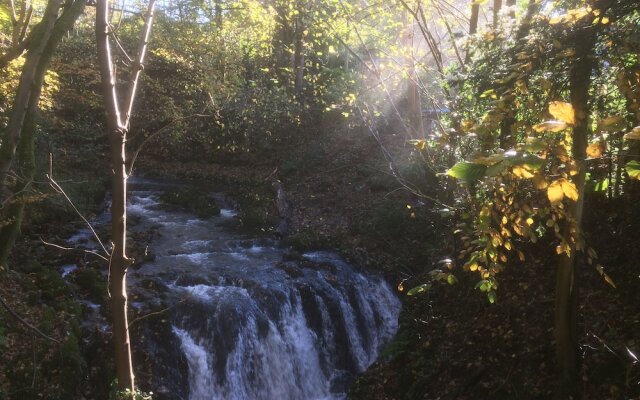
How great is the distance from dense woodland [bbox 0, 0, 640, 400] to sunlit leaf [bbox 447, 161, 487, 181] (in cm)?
1

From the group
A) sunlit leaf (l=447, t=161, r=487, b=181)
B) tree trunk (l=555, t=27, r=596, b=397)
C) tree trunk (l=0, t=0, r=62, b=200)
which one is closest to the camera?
sunlit leaf (l=447, t=161, r=487, b=181)

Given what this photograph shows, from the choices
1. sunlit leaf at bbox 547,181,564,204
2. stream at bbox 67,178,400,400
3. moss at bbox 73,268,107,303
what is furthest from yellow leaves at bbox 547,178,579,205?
moss at bbox 73,268,107,303

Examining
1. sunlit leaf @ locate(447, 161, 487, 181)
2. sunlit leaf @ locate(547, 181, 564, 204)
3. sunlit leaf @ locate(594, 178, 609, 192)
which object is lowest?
sunlit leaf @ locate(594, 178, 609, 192)

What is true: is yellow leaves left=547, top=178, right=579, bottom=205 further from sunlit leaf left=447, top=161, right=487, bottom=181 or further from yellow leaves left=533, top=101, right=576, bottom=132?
sunlit leaf left=447, top=161, right=487, bottom=181

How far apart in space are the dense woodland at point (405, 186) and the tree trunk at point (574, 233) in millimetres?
19

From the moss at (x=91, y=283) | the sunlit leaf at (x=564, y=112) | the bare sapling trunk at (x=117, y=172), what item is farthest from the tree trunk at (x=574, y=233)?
the moss at (x=91, y=283)

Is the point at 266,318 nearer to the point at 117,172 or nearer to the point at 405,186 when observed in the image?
the point at 405,186

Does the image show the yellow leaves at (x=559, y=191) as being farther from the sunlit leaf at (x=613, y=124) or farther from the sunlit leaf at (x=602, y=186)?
the sunlit leaf at (x=602, y=186)

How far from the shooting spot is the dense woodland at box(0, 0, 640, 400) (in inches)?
124

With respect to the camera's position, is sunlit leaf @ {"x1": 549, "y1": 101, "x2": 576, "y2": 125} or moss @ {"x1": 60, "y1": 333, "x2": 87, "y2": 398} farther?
moss @ {"x1": 60, "y1": 333, "x2": 87, "y2": 398}

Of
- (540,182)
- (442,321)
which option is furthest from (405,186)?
(540,182)

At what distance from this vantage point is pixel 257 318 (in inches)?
351

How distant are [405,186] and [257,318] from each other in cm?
409

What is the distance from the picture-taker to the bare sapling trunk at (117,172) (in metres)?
3.63
